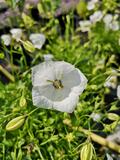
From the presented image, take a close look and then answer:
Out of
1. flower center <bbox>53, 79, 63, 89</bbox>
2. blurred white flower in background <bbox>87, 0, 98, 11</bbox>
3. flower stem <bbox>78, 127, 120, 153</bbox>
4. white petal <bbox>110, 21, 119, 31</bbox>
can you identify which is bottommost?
flower stem <bbox>78, 127, 120, 153</bbox>

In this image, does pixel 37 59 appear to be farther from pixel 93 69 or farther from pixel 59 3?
pixel 59 3

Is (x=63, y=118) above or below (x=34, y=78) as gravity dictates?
below

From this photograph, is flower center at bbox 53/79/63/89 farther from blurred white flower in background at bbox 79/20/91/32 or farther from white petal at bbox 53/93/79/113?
blurred white flower in background at bbox 79/20/91/32

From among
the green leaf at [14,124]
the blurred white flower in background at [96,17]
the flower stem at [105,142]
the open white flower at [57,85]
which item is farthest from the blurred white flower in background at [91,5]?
the green leaf at [14,124]

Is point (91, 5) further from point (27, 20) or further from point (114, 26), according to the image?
point (27, 20)

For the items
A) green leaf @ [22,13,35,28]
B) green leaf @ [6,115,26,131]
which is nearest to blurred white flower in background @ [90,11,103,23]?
green leaf @ [22,13,35,28]

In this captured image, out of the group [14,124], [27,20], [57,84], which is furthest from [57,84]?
[27,20]

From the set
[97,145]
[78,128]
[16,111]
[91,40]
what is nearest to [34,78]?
[16,111]

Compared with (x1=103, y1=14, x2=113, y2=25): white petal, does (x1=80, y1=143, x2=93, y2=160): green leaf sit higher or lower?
lower

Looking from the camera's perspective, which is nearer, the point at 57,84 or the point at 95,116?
the point at 57,84
